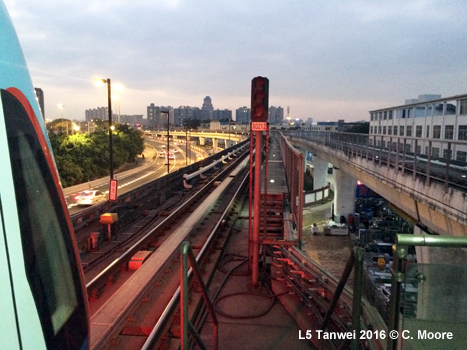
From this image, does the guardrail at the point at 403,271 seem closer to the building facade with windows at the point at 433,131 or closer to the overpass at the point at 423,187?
the overpass at the point at 423,187

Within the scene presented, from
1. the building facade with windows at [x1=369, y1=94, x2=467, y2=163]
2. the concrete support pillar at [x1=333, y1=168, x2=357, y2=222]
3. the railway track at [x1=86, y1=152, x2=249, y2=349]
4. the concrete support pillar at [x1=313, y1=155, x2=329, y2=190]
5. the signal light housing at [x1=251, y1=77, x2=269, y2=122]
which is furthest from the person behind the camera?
the concrete support pillar at [x1=313, y1=155, x2=329, y2=190]

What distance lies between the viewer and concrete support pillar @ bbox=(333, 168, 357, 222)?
36062mm

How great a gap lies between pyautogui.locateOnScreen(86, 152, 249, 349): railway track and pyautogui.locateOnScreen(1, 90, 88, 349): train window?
2.90 metres

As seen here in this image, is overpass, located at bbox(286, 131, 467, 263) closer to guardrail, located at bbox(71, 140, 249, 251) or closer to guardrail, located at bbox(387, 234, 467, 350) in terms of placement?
guardrail, located at bbox(387, 234, 467, 350)

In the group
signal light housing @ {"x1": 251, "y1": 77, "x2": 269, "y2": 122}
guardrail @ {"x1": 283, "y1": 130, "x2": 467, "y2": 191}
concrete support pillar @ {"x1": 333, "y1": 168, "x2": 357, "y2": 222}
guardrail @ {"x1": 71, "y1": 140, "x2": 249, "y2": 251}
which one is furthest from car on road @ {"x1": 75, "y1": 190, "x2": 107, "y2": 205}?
concrete support pillar @ {"x1": 333, "y1": 168, "x2": 357, "y2": 222}

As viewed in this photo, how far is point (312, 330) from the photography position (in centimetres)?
560

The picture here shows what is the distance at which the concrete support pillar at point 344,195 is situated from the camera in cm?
3606

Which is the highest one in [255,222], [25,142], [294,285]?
[25,142]

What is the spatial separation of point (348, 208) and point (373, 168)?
22168 millimetres

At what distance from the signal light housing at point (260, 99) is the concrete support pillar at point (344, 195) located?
30.6 meters

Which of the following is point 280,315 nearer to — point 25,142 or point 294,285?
point 294,285

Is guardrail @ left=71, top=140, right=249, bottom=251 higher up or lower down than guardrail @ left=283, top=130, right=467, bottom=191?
lower down

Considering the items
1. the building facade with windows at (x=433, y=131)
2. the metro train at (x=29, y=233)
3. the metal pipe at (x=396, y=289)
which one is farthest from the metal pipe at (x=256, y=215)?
the metro train at (x=29, y=233)

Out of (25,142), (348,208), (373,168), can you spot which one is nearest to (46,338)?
(25,142)
